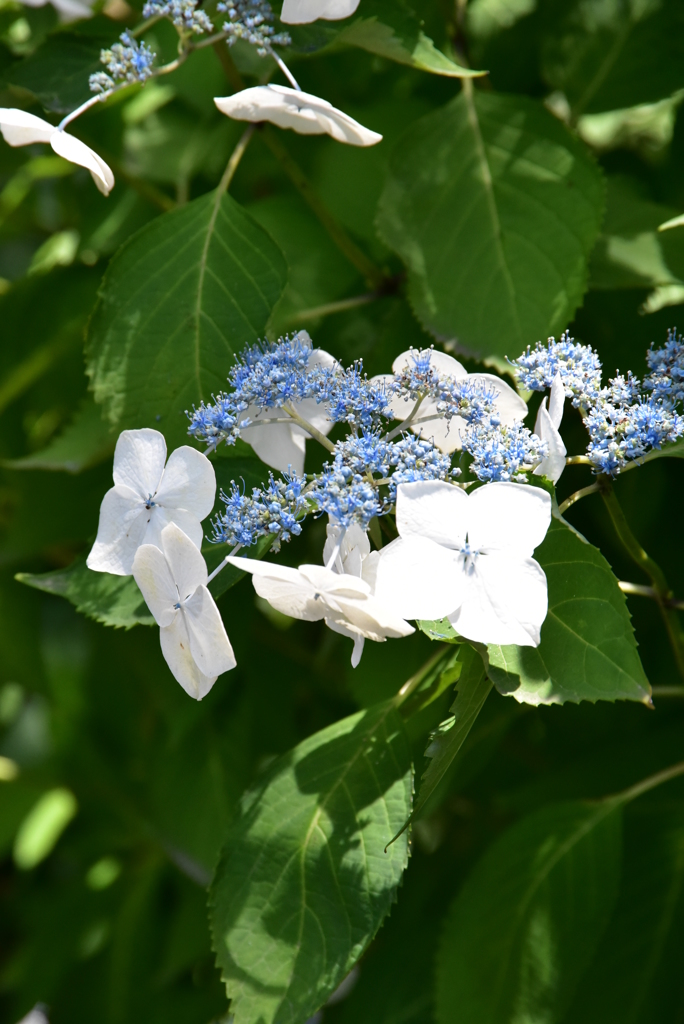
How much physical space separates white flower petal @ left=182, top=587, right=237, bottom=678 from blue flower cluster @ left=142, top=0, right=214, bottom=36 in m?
0.43

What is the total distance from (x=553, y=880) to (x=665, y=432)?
501 millimetres

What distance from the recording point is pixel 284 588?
1.59ft

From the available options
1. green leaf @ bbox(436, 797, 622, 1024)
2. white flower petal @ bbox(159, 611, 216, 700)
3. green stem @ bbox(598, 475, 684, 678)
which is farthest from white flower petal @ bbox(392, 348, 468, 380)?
green leaf @ bbox(436, 797, 622, 1024)

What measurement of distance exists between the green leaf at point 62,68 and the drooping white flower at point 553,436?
0.49 m

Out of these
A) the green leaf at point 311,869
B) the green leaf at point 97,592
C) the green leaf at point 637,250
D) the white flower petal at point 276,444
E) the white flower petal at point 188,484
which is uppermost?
the green leaf at point 637,250

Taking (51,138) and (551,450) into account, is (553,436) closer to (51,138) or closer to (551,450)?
(551,450)

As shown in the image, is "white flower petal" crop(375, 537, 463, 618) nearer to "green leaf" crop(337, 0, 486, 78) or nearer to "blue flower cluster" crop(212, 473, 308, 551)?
"blue flower cluster" crop(212, 473, 308, 551)

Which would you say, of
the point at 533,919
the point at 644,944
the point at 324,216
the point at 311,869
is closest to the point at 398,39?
the point at 324,216

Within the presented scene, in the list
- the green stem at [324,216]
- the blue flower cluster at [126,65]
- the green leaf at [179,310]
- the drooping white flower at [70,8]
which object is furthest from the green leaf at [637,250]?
Answer: the drooping white flower at [70,8]

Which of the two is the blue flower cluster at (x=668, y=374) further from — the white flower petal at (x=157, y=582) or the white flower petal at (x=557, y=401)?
the white flower petal at (x=157, y=582)

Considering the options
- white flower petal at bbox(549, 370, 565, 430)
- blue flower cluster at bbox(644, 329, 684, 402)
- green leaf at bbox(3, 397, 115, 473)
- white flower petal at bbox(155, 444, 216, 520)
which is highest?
blue flower cluster at bbox(644, 329, 684, 402)

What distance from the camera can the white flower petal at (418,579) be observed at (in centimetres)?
47

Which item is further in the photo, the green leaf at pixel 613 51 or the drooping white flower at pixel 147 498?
the green leaf at pixel 613 51

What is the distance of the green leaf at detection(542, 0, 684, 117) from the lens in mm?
914
